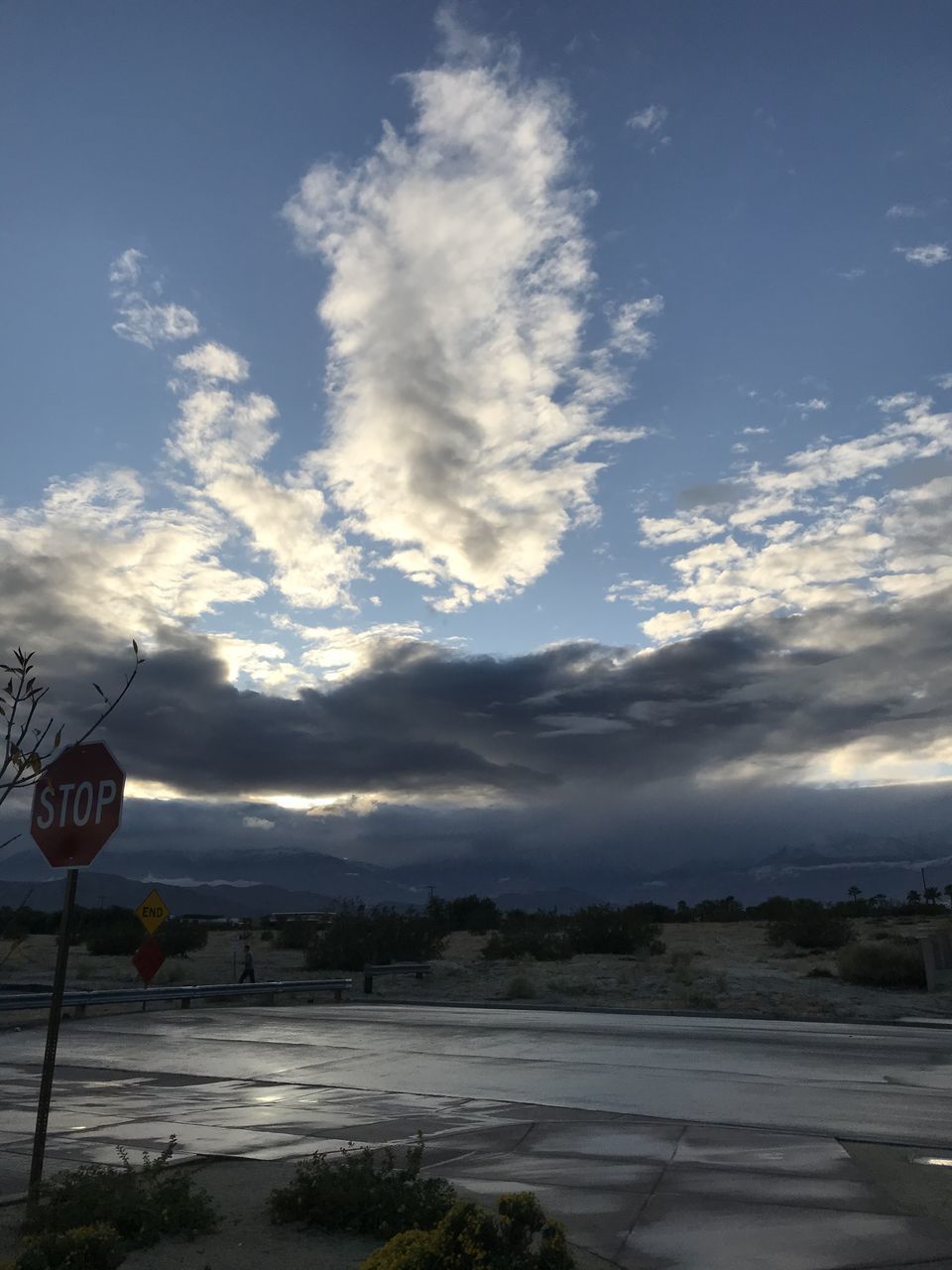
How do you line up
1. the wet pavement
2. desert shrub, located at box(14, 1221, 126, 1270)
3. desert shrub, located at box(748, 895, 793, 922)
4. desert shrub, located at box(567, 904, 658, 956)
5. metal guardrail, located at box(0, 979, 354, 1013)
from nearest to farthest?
1. desert shrub, located at box(14, 1221, 126, 1270)
2. the wet pavement
3. metal guardrail, located at box(0, 979, 354, 1013)
4. desert shrub, located at box(567, 904, 658, 956)
5. desert shrub, located at box(748, 895, 793, 922)

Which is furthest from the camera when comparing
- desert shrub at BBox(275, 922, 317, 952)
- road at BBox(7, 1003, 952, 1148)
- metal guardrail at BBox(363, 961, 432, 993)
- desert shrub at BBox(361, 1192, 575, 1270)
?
desert shrub at BBox(275, 922, 317, 952)

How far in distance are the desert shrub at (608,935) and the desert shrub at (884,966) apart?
47.7ft

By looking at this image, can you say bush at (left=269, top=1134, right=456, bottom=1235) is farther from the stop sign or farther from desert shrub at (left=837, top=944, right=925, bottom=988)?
desert shrub at (left=837, top=944, right=925, bottom=988)

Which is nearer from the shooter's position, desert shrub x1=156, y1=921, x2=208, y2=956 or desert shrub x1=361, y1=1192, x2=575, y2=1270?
desert shrub x1=361, y1=1192, x2=575, y2=1270

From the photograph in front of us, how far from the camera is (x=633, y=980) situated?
115 feet

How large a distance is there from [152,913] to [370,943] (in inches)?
695

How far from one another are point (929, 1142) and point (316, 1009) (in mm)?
18336

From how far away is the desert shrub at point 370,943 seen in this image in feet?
139

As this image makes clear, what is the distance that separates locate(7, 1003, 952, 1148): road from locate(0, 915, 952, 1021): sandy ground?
3.31m

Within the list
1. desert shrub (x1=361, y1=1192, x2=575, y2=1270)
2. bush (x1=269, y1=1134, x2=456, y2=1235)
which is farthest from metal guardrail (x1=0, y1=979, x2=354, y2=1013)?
desert shrub (x1=361, y1=1192, x2=575, y2=1270)

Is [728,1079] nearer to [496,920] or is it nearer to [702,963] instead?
[702,963]

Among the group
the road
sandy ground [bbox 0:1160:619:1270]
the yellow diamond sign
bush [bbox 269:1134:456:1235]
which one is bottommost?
sandy ground [bbox 0:1160:619:1270]

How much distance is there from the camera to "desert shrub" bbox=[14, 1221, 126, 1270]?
5.85 meters

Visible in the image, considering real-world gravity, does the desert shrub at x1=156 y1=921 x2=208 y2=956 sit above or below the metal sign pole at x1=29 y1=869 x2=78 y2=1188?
above
